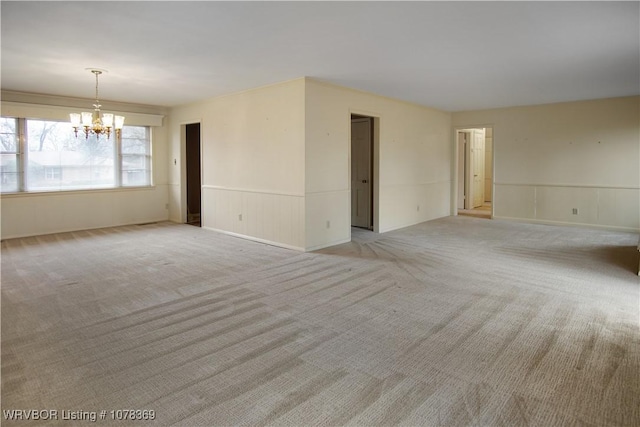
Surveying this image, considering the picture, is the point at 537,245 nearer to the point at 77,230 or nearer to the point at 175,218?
the point at 175,218

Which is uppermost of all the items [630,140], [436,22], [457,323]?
[436,22]

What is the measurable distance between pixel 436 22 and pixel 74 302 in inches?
162

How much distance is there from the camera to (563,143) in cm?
794

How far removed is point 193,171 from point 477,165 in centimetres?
788

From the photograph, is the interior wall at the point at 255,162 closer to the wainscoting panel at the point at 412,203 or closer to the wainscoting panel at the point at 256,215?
the wainscoting panel at the point at 256,215

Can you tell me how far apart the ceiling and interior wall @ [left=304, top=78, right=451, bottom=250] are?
48 centimetres

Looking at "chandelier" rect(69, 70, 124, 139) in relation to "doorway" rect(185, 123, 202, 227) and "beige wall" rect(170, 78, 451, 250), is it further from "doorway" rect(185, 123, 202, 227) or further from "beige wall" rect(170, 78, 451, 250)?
"doorway" rect(185, 123, 202, 227)

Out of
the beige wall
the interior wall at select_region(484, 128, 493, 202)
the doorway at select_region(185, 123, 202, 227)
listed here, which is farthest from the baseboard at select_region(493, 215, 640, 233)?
the doorway at select_region(185, 123, 202, 227)

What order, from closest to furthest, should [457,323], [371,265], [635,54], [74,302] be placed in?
[457,323]
[74,302]
[635,54]
[371,265]

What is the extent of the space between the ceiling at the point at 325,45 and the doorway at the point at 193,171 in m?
2.58

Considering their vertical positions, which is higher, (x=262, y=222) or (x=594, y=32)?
(x=594, y=32)

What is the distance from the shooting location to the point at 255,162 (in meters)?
6.49

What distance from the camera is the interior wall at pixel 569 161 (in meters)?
7.32

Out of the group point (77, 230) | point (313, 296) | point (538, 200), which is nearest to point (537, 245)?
point (538, 200)
